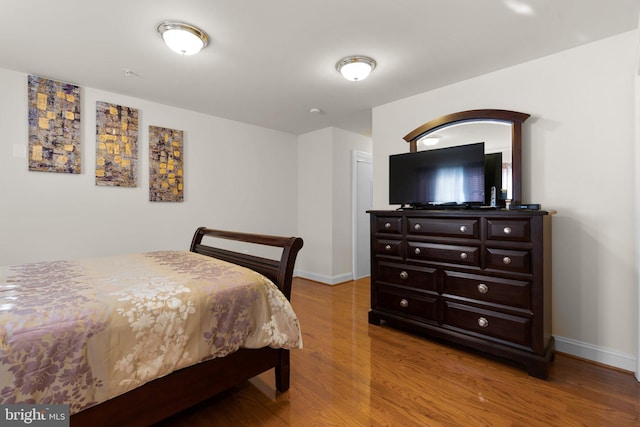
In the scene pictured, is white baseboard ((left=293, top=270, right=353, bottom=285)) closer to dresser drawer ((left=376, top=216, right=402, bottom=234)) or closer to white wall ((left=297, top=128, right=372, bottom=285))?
white wall ((left=297, top=128, right=372, bottom=285))

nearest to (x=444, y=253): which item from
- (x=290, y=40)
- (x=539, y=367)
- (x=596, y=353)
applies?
(x=539, y=367)

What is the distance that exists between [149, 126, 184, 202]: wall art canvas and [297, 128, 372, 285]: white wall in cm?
195

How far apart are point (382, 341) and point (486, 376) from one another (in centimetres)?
81

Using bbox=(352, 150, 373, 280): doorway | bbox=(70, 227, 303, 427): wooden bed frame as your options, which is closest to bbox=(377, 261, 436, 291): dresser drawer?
bbox=(70, 227, 303, 427): wooden bed frame

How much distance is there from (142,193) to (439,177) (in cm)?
323

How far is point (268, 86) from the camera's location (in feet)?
9.86

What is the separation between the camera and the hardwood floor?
159 cm

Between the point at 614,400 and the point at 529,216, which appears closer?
the point at 614,400

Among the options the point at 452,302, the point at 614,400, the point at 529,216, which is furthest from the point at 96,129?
the point at 614,400

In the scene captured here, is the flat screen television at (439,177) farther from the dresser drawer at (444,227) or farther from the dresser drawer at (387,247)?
the dresser drawer at (387,247)

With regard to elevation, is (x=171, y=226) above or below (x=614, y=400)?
above

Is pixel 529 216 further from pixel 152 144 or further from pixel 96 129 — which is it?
pixel 96 129

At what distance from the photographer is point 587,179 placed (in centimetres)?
223

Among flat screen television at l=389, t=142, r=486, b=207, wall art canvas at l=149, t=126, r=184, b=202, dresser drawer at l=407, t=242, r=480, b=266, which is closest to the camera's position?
dresser drawer at l=407, t=242, r=480, b=266
